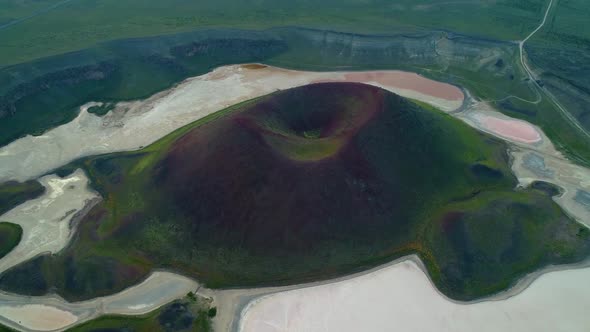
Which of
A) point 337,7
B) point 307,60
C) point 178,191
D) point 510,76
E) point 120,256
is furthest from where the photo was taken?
point 337,7

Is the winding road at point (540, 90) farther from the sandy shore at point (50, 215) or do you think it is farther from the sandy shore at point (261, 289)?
the sandy shore at point (50, 215)

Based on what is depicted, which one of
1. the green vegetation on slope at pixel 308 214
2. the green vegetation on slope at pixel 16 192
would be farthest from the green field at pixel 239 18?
the green vegetation on slope at pixel 308 214

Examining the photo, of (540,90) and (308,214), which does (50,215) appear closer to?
(308,214)

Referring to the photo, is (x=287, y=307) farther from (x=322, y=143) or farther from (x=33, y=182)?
(x=33, y=182)

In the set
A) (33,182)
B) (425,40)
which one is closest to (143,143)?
(33,182)

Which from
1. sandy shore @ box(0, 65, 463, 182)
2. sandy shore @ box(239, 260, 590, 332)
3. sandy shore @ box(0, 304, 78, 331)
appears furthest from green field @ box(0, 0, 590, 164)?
sandy shore @ box(0, 304, 78, 331)
